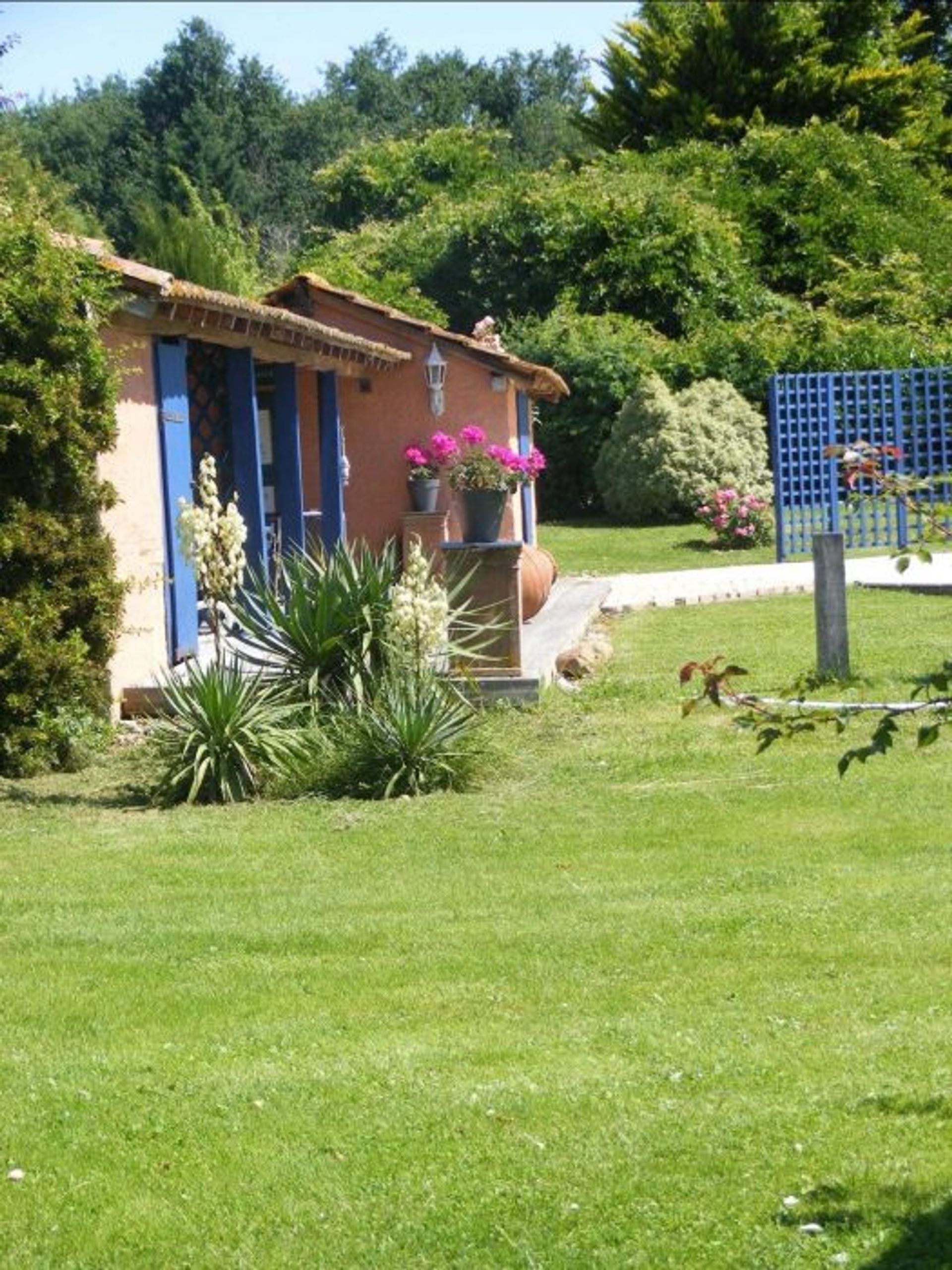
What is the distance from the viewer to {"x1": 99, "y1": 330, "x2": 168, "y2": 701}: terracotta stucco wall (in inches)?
484

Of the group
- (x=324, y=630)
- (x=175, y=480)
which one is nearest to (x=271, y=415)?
(x=175, y=480)

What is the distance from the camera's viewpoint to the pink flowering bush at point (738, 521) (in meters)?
25.9

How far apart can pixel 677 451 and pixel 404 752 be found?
18.0 m

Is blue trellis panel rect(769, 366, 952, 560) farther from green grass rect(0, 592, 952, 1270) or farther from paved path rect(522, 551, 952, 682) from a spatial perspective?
green grass rect(0, 592, 952, 1270)

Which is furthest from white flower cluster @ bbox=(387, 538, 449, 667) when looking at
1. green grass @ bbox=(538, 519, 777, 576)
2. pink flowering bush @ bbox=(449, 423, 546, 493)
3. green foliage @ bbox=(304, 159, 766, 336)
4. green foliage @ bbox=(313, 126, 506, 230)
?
green foliage @ bbox=(313, 126, 506, 230)

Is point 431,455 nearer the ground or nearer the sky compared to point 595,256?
nearer the ground

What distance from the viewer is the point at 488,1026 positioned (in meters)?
5.95

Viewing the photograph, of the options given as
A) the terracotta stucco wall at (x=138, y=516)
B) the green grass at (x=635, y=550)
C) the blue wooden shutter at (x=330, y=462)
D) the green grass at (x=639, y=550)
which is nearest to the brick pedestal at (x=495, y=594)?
the terracotta stucco wall at (x=138, y=516)

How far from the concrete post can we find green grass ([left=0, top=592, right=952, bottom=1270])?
257cm

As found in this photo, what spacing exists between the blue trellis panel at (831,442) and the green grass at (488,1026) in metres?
14.5

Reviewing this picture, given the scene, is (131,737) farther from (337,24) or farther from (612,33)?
(612,33)

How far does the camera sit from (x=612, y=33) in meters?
41.1

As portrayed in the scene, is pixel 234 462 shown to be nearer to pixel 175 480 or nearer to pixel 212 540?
pixel 175 480

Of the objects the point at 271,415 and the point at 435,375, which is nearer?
the point at 271,415
